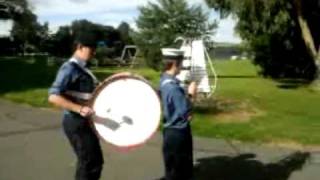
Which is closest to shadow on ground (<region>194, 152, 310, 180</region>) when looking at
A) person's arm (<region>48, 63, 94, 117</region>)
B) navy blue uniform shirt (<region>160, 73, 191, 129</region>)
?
navy blue uniform shirt (<region>160, 73, 191, 129</region>)

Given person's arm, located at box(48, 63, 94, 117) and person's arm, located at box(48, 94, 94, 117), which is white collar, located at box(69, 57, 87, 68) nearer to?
person's arm, located at box(48, 63, 94, 117)

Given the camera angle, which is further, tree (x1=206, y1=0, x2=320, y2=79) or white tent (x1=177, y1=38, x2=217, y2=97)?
tree (x1=206, y1=0, x2=320, y2=79)

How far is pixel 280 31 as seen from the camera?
28.7m

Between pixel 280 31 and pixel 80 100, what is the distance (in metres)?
22.3

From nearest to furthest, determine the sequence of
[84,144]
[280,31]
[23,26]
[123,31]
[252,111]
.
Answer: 1. [84,144]
2. [252,111]
3. [280,31]
4. [123,31]
5. [23,26]

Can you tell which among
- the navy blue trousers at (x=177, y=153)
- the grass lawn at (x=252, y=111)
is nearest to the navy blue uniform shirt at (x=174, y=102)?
the navy blue trousers at (x=177, y=153)

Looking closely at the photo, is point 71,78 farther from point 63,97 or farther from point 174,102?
point 174,102

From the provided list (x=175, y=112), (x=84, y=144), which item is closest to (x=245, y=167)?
(x=175, y=112)

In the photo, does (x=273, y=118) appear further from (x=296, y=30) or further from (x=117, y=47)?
(x=117, y=47)

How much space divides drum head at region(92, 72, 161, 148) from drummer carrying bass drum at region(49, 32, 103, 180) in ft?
0.38

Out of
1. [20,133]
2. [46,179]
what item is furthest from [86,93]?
[20,133]

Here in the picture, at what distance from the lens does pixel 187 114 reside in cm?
761

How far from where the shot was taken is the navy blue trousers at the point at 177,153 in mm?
7691

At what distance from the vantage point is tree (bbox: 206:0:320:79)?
23.3m
